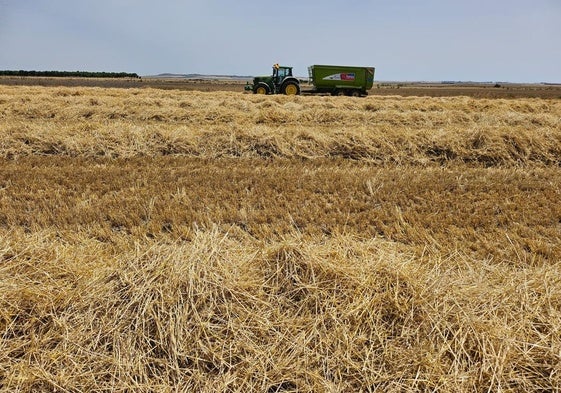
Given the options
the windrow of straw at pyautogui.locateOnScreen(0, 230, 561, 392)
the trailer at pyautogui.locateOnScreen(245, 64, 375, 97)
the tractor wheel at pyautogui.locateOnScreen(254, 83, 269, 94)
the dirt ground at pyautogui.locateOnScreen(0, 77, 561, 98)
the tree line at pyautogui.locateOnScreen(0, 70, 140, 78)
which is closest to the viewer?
the windrow of straw at pyautogui.locateOnScreen(0, 230, 561, 392)

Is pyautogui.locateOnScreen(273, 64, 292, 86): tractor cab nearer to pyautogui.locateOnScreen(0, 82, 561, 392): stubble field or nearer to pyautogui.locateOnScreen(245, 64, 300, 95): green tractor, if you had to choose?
pyautogui.locateOnScreen(245, 64, 300, 95): green tractor

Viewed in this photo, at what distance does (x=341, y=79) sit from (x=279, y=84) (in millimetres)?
4771

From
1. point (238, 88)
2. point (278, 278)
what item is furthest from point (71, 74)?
point (278, 278)

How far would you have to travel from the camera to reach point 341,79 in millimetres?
26344

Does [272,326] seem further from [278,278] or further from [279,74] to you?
[279,74]

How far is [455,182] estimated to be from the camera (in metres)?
5.55

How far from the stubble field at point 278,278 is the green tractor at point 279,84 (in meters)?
18.8

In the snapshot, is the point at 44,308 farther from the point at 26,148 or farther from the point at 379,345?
the point at 26,148

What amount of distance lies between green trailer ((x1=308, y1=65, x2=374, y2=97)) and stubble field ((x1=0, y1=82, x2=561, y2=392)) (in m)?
21.2

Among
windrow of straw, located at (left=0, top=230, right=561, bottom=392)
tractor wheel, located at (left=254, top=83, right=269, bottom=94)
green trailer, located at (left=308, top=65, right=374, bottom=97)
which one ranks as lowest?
windrow of straw, located at (left=0, top=230, right=561, bottom=392)

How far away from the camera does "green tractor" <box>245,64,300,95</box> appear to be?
24234 mm

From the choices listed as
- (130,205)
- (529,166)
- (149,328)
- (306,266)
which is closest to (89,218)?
(130,205)

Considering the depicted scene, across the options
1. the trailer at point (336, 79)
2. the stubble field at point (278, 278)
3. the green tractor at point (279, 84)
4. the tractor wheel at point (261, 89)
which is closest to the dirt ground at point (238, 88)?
the trailer at point (336, 79)

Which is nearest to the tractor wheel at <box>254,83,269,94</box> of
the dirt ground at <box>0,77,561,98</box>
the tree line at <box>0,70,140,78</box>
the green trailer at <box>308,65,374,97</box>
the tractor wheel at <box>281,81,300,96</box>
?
the tractor wheel at <box>281,81,300,96</box>
